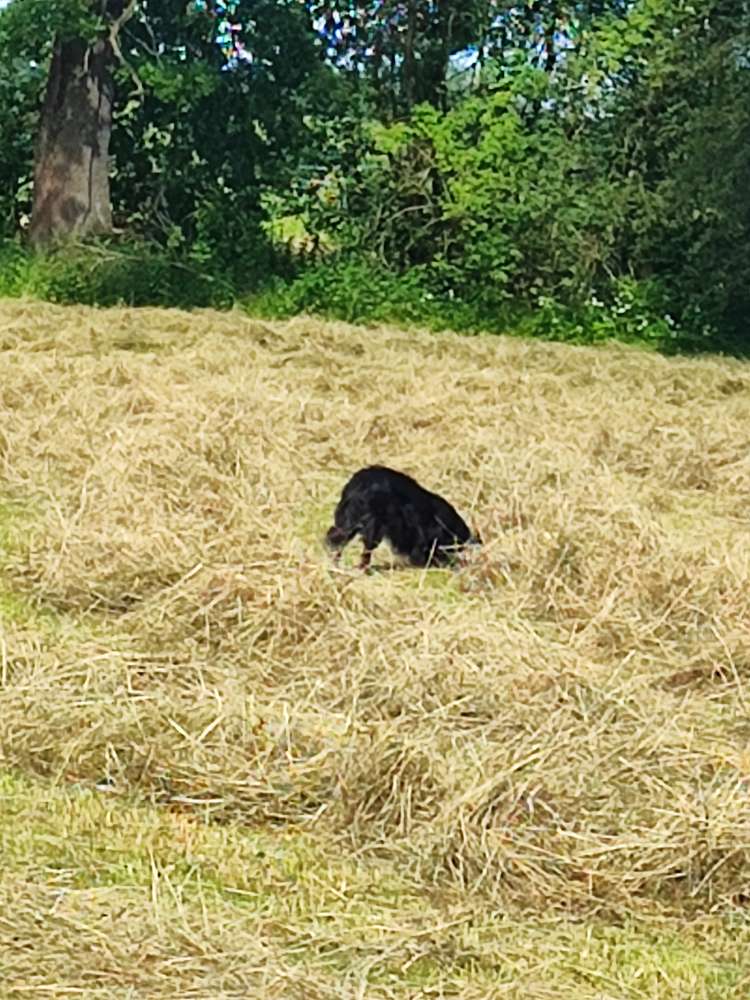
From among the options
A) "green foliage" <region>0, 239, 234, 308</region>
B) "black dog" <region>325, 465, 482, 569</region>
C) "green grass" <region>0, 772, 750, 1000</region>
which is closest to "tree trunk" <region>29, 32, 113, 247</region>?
"green foliage" <region>0, 239, 234, 308</region>

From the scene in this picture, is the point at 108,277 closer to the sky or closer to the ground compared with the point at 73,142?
closer to the ground

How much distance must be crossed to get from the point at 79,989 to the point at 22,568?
2.89 metres

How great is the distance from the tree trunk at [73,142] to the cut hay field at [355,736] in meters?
11.5

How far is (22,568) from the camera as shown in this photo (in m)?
5.38

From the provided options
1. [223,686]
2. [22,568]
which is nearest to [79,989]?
[223,686]

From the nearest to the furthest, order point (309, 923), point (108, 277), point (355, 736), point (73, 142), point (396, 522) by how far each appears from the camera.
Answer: point (309, 923), point (355, 736), point (396, 522), point (108, 277), point (73, 142)

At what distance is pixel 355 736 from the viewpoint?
380 cm

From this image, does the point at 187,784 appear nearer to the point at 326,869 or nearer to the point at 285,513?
the point at 326,869

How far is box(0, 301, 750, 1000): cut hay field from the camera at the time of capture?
2920 mm

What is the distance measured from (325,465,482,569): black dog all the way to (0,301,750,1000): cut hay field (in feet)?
0.47

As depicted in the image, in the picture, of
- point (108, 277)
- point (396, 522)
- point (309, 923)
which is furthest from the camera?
point (108, 277)

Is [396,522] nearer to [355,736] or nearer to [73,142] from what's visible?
[355,736]

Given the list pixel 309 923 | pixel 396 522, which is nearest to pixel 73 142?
pixel 396 522

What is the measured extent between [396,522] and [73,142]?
45.0 ft
